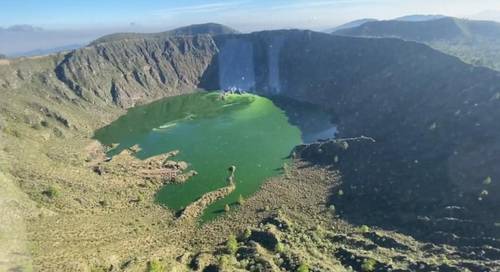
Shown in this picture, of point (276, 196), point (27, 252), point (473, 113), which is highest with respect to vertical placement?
point (473, 113)

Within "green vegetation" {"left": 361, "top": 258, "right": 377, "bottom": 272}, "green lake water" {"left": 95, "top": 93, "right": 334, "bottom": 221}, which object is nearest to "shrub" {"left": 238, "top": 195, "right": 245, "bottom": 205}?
"green lake water" {"left": 95, "top": 93, "right": 334, "bottom": 221}

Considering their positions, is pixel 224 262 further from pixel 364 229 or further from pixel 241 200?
pixel 241 200

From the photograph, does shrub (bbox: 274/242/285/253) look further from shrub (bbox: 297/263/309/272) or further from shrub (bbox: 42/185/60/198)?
shrub (bbox: 42/185/60/198)

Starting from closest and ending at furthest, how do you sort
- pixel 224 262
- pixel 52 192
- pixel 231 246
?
pixel 224 262 < pixel 231 246 < pixel 52 192

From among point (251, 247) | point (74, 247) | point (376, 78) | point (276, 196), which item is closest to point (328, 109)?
point (376, 78)

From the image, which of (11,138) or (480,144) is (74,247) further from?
(480,144)

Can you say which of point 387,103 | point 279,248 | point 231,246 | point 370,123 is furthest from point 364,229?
point 387,103
